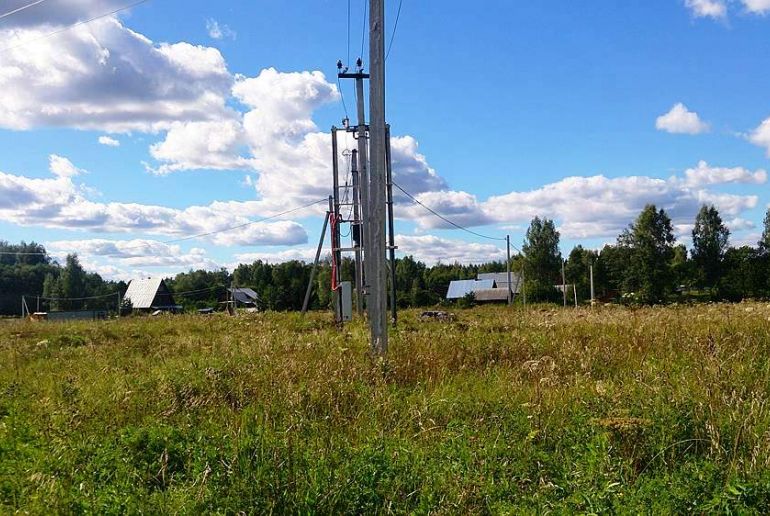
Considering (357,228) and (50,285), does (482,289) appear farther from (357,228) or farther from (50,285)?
(357,228)

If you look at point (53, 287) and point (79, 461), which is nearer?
point (79, 461)

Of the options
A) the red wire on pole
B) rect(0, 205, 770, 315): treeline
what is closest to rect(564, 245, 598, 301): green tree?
rect(0, 205, 770, 315): treeline

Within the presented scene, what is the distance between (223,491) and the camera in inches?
145

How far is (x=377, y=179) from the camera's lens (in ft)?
25.1

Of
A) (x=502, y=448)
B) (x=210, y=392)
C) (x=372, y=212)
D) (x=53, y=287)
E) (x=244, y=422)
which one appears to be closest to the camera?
(x=502, y=448)

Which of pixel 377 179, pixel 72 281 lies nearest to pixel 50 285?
pixel 72 281

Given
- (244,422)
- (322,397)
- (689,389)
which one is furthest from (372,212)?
(689,389)

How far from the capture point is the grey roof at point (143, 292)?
69.9m

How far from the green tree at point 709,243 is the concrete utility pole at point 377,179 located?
63572 mm

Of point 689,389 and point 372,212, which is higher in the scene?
point 372,212

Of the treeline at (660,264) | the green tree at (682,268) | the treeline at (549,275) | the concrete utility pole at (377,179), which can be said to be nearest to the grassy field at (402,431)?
the concrete utility pole at (377,179)

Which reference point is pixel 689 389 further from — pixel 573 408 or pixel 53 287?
pixel 53 287

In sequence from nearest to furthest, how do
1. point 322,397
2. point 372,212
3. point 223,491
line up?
point 223,491 < point 322,397 < point 372,212

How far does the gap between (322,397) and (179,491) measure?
77.5 inches
